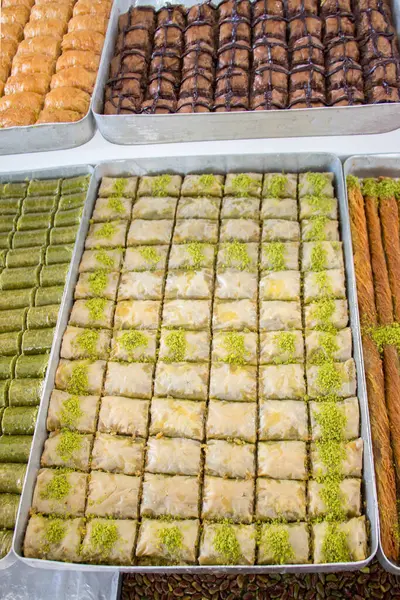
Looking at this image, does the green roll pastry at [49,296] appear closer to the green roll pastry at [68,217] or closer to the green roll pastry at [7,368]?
the green roll pastry at [7,368]

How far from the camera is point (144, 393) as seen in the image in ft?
10.8

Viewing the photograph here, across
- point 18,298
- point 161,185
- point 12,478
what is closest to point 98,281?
point 18,298

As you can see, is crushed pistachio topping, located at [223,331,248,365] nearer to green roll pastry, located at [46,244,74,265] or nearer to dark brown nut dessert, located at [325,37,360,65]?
green roll pastry, located at [46,244,74,265]

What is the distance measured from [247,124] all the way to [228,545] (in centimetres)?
274

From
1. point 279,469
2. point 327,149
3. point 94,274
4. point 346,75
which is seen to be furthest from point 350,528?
point 346,75

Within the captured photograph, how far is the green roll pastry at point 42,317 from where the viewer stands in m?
3.53

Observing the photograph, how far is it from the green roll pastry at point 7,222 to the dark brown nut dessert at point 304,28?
2.60 m

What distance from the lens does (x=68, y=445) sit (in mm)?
3113

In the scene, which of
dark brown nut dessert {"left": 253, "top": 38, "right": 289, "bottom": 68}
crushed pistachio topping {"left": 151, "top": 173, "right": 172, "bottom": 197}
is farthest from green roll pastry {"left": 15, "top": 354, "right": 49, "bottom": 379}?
dark brown nut dessert {"left": 253, "top": 38, "right": 289, "bottom": 68}

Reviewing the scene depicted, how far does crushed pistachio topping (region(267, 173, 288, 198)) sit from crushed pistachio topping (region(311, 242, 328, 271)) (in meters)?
0.53

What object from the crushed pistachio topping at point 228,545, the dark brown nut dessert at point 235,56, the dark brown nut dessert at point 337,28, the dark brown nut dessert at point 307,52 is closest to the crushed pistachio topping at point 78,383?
the crushed pistachio topping at point 228,545

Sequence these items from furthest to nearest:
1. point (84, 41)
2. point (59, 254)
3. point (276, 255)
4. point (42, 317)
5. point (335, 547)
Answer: point (84, 41)
point (59, 254)
point (276, 255)
point (42, 317)
point (335, 547)

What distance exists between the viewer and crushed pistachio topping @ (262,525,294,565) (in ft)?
9.09

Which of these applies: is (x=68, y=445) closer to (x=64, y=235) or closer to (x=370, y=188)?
(x=64, y=235)
